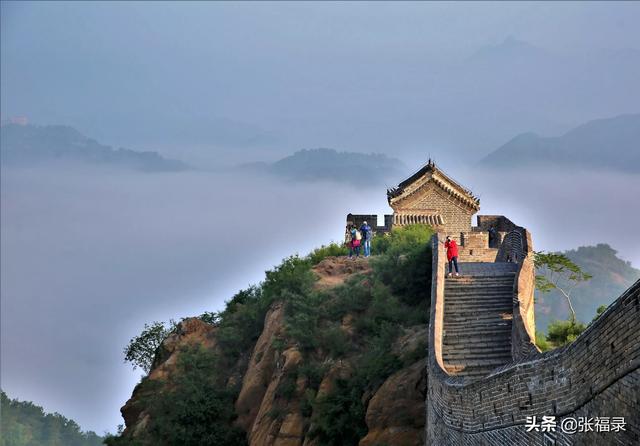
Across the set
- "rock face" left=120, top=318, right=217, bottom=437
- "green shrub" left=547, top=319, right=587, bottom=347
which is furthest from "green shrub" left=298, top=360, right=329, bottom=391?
"rock face" left=120, top=318, right=217, bottom=437

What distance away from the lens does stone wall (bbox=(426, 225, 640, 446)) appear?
10250 millimetres

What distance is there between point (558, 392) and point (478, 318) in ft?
34.3

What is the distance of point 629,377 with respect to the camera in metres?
10.2

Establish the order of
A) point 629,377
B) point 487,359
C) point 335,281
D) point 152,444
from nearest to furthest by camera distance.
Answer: point 629,377, point 487,359, point 152,444, point 335,281

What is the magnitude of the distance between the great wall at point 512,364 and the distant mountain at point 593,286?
117965 millimetres

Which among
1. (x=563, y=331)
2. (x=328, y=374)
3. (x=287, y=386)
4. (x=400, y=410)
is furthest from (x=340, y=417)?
(x=563, y=331)

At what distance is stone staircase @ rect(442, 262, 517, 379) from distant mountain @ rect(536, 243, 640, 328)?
11855 centimetres

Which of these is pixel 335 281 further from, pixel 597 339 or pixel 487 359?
pixel 597 339

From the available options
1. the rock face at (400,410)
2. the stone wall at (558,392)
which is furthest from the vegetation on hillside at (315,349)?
the stone wall at (558,392)

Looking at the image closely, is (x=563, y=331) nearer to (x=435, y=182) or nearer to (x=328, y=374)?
(x=328, y=374)

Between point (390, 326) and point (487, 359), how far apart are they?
193 inches

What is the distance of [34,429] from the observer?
374 ft

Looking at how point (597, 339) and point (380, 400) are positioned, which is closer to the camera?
point (597, 339)

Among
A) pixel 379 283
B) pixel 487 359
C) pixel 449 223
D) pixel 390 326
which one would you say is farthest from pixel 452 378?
pixel 449 223
